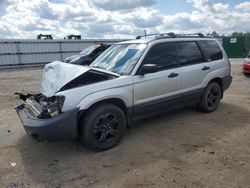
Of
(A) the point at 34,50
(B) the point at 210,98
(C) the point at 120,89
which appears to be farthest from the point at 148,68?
→ (A) the point at 34,50

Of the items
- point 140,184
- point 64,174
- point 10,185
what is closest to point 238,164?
point 140,184

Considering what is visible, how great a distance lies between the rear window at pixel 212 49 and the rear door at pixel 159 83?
1081mm

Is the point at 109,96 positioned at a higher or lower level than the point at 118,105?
higher

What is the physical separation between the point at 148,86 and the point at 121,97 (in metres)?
0.63

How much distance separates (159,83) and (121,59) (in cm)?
86

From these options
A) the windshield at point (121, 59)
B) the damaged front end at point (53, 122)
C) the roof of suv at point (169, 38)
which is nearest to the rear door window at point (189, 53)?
the roof of suv at point (169, 38)

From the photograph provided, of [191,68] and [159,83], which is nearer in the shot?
[159,83]

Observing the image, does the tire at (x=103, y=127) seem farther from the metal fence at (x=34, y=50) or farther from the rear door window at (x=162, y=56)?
the metal fence at (x=34, y=50)

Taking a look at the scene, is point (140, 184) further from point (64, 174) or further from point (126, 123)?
point (126, 123)

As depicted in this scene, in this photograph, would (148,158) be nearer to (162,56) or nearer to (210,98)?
(162,56)

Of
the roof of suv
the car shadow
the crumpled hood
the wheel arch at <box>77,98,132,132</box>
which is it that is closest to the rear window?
the roof of suv

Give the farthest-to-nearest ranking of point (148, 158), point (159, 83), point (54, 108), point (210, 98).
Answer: point (210, 98), point (159, 83), point (148, 158), point (54, 108)

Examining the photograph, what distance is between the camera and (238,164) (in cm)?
396

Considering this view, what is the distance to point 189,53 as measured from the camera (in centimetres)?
589
